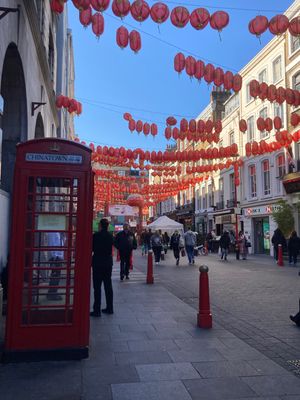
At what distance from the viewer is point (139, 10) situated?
29.2 feet

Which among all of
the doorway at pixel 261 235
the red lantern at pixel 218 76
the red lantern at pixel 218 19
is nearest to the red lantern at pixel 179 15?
the red lantern at pixel 218 19

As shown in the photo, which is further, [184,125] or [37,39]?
[184,125]

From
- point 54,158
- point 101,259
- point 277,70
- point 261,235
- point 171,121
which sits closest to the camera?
point 54,158

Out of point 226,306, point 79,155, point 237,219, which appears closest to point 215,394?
point 79,155

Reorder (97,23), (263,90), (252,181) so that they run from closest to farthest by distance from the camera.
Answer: (97,23), (263,90), (252,181)

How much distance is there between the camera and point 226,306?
900 cm

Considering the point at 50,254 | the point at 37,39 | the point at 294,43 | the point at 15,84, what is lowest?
the point at 50,254

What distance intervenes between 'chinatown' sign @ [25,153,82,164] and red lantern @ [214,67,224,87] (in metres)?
7.87

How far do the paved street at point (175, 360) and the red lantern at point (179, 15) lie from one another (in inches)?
251

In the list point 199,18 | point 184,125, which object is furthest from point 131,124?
point 199,18

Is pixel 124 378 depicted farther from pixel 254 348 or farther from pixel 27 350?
pixel 254 348

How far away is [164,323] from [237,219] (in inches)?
1034

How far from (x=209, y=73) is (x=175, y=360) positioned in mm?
8887

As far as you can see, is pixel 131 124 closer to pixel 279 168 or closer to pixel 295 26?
pixel 295 26
